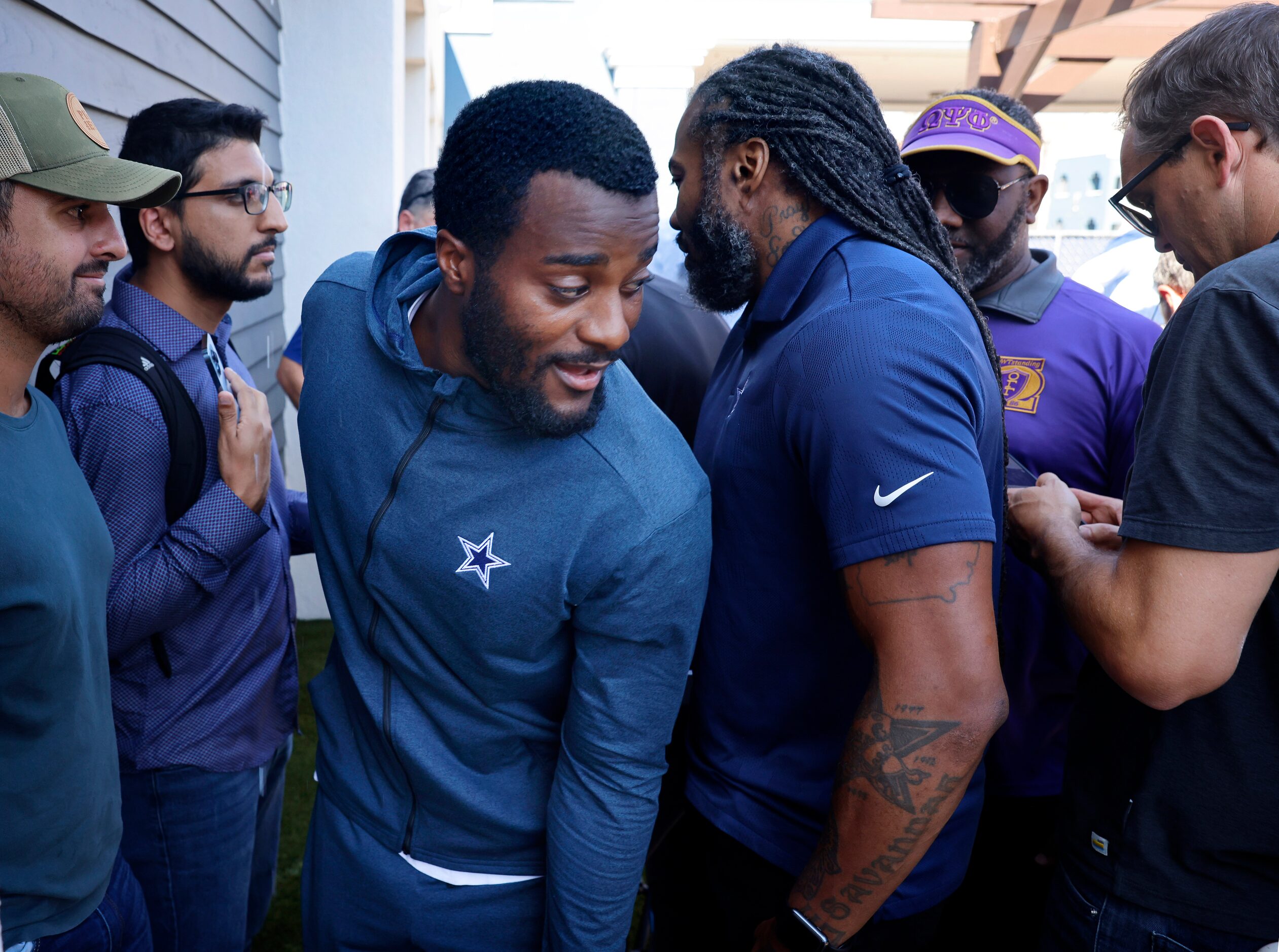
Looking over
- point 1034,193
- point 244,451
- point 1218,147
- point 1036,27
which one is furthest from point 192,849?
point 1036,27

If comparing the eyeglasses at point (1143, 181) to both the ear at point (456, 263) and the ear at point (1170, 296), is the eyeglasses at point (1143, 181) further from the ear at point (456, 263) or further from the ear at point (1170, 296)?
the ear at point (1170, 296)

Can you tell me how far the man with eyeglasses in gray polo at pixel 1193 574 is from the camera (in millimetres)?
1271

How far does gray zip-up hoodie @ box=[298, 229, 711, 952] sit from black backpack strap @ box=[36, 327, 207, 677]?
0.45m

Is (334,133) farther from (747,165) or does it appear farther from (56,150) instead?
(747,165)

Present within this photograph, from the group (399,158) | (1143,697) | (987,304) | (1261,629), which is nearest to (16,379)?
(1143,697)

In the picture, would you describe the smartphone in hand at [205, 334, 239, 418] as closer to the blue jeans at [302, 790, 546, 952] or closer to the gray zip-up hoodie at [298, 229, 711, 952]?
the gray zip-up hoodie at [298, 229, 711, 952]

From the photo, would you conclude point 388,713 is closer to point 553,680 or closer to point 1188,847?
point 553,680

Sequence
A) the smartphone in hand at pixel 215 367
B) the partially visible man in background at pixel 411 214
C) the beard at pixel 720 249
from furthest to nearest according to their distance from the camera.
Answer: the partially visible man in background at pixel 411 214 < the smartphone in hand at pixel 215 367 < the beard at pixel 720 249

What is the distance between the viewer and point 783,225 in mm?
1674

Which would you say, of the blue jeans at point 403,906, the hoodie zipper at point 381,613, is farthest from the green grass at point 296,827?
the hoodie zipper at point 381,613

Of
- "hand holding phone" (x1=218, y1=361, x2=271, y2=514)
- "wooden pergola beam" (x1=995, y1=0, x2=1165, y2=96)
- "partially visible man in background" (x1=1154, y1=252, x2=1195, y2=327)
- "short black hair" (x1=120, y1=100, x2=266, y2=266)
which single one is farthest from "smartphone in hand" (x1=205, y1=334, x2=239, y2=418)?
"wooden pergola beam" (x1=995, y1=0, x2=1165, y2=96)

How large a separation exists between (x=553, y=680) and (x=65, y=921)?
0.91 metres

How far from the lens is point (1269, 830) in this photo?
140 cm

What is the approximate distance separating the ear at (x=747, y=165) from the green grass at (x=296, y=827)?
5.85 ft
